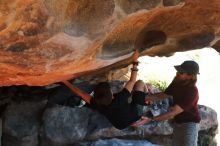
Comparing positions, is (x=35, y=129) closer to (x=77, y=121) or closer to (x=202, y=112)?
(x=77, y=121)

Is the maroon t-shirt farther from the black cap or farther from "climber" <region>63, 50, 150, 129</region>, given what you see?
"climber" <region>63, 50, 150, 129</region>

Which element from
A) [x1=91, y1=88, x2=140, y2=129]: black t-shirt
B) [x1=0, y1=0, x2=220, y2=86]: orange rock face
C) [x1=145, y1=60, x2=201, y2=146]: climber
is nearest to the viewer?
[x1=0, y1=0, x2=220, y2=86]: orange rock face

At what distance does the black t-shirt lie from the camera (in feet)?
17.3

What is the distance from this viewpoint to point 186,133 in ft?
18.5

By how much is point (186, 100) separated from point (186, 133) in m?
0.50

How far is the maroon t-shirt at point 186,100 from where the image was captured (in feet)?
17.8

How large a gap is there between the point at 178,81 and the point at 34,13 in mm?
2839

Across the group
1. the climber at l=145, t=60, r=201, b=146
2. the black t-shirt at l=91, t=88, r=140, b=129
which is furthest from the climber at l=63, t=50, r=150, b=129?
the climber at l=145, t=60, r=201, b=146

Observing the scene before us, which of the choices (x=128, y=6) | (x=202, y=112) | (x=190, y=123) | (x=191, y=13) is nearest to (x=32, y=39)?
(x=128, y=6)

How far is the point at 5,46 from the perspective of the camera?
11.0 feet

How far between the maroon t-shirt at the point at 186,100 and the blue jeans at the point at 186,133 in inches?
2.6

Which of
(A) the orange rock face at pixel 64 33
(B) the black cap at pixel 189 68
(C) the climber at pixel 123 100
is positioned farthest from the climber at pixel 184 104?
(A) the orange rock face at pixel 64 33

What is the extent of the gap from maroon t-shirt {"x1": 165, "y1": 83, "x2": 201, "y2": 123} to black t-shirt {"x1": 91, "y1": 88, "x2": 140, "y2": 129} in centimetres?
55

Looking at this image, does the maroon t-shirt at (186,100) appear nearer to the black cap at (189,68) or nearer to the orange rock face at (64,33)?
the black cap at (189,68)
